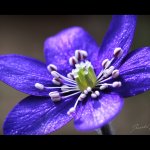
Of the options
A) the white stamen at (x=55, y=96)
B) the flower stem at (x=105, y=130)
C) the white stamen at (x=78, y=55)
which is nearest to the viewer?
the flower stem at (x=105, y=130)

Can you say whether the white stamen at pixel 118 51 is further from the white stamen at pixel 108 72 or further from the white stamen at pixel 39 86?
the white stamen at pixel 39 86

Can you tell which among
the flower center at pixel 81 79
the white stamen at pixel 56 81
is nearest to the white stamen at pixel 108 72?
the flower center at pixel 81 79

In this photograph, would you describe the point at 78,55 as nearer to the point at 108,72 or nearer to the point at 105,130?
the point at 108,72

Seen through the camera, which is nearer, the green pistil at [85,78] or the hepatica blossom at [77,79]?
the hepatica blossom at [77,79]

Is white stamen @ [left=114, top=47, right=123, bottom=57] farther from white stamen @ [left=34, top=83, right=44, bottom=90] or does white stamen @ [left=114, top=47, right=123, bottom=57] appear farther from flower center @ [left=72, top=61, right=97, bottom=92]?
white stamen @ [left=34, top=83, right=44, bottom=90]

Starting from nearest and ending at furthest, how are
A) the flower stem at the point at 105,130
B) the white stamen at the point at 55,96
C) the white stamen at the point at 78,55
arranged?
the flower stem at the point at 105,130, the white stamen at the point at 55,96, the white stamen at the point at 78,55

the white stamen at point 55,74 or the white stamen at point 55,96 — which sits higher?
the white stamen at point 55,74

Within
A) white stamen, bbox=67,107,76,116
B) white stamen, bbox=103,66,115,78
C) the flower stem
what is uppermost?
white stamen, bbox=103,66,115,78

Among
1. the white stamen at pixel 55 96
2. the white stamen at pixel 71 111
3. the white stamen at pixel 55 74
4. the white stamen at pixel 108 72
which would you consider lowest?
the white stamen at pixel 71 111

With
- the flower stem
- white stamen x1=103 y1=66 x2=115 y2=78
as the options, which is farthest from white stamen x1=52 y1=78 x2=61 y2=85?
the flower stem
